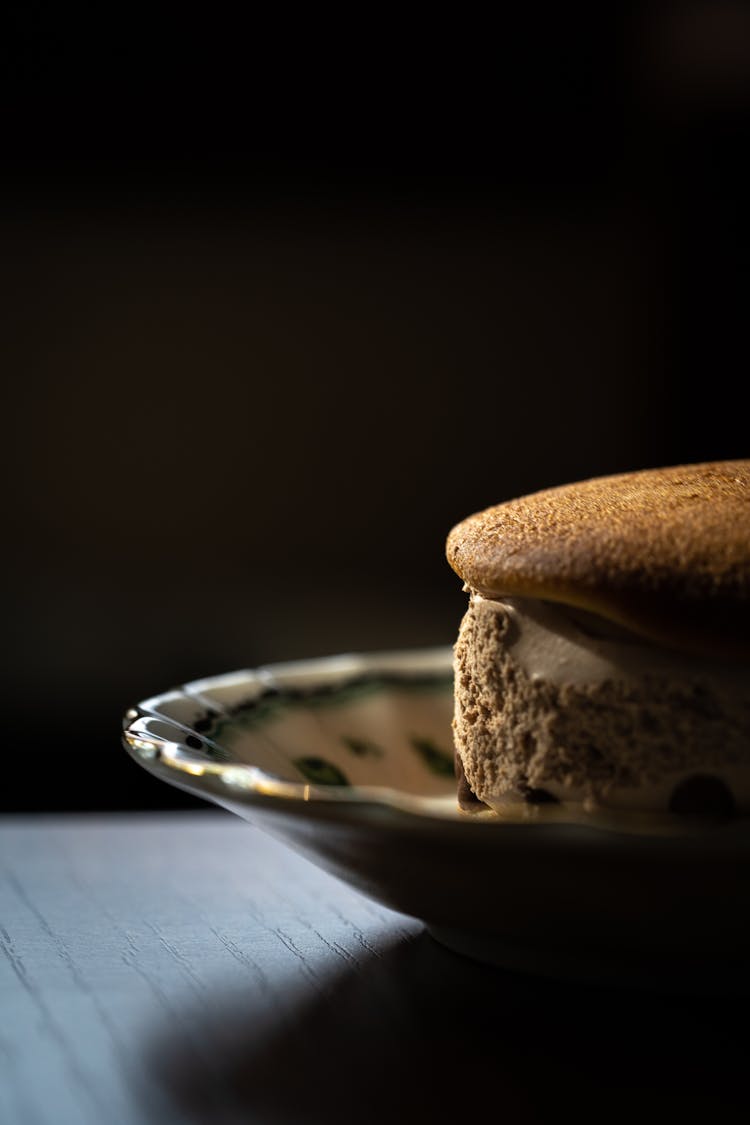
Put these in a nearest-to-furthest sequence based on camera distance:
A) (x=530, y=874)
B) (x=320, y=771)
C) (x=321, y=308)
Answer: (x=530, y=874)
(x=320, y=771)
(x=321, y=308)

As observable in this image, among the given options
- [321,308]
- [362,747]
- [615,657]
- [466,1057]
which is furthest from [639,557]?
[321,308]

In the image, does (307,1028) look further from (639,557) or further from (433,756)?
(433,756)

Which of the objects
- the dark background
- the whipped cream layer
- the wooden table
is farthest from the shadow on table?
the dark background

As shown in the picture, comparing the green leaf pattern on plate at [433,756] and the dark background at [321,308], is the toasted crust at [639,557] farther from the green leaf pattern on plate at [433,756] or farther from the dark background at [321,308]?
the dark background at [321,308]

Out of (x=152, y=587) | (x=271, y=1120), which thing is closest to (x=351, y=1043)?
(x=271, y=1120)

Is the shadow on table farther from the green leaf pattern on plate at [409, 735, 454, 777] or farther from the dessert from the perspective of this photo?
the green leaf pattern on plate at [409, 735, 454, 777]

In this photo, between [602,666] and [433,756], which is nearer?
[602,666]

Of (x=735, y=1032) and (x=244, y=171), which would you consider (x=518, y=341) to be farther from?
(x=735, y=1032)
